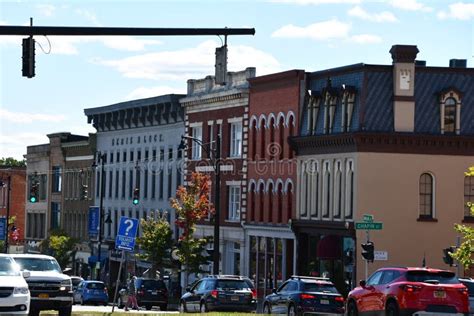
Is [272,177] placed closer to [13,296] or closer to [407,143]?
[407,143]

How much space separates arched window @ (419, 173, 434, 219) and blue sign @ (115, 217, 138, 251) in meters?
22.9

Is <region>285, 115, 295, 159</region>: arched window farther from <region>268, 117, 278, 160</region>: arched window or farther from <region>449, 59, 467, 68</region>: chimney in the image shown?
<region>449, 59, 467, 68</region>: chimney

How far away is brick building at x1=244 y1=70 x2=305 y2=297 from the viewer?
7038cm

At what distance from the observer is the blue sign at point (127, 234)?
43.1 m

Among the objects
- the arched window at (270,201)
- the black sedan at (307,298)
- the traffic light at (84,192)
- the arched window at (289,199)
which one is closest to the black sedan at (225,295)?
the black sedan at (307,298)

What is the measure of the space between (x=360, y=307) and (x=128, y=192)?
60.3 meters

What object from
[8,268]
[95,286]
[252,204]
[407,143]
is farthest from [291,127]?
[8,268]

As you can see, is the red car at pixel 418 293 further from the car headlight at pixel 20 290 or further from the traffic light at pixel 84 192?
the traffic light at pixel 84 192

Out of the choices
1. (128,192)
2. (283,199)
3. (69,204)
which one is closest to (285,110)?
(283,199)

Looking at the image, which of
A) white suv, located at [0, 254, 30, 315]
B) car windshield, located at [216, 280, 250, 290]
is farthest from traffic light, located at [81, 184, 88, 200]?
white suv, located at [0, 254, 30, 315]

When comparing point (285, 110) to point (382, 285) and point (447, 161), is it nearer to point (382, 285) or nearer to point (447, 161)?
point (447, 161)

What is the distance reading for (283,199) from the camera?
7156cm

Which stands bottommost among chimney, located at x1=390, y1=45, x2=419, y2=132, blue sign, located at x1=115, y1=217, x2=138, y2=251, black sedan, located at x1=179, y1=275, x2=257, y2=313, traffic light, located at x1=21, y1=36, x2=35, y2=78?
black sedan, located at x1=179, y1=275, x2=257, y2=313

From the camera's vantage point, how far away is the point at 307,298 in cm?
4122
